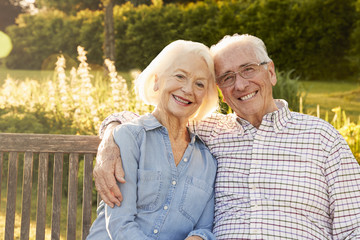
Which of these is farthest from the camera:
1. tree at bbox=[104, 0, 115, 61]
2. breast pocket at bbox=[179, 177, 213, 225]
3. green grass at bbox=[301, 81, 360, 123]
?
tree at bbox=[104, 0, 115, 61]

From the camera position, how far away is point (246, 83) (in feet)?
8.13

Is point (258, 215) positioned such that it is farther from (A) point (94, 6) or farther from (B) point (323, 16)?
(A) point (94, 6)

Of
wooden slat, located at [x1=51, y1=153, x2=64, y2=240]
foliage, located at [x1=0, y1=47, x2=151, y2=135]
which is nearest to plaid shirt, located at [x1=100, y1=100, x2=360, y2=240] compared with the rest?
wooden slat, located at [x1=51, y1=153, x2=64, y2=240]

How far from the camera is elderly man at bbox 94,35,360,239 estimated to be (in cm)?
223

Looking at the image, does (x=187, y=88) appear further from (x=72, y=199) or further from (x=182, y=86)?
(x=72, y=199)

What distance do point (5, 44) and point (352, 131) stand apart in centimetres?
1957

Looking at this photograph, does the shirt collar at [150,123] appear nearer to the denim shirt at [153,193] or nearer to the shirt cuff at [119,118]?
the denim shirt at [153,193]

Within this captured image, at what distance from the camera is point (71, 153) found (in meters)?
2.76

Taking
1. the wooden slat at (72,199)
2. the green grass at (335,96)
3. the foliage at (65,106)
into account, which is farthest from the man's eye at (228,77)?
the green grass at (335,96)

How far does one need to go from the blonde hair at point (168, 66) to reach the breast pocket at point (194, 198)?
48cm

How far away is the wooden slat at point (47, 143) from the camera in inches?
107

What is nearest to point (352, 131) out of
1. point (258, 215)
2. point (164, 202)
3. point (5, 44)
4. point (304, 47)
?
point (258, 215)

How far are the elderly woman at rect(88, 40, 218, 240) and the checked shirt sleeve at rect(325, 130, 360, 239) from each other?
0.64 meters

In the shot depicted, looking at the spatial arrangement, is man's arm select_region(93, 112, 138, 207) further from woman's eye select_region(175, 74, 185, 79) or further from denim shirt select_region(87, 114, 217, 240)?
woman's eye select_region(175, 74, 185, 79)
